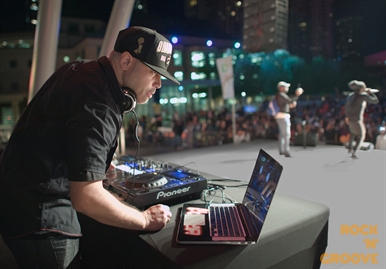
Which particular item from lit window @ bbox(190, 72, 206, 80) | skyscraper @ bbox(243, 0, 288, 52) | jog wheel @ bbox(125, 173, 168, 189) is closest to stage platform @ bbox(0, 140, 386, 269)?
jog wheel @ bbox(125, 173, 168, 189)

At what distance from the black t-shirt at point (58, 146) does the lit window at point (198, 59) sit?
18013 mm

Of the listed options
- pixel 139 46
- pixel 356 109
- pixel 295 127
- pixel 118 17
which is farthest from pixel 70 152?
pixel 295 127

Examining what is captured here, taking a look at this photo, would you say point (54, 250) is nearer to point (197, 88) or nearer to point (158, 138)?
point (158, 138)

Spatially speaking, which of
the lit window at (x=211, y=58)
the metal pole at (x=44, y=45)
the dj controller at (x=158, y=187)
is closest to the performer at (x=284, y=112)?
the dj controller at (x=158, y=187)

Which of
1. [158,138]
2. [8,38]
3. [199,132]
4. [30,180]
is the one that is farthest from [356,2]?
[8,38]

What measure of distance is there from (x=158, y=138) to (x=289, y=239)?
7.56 metres

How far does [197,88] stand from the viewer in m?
20.6

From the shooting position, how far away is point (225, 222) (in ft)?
3.87

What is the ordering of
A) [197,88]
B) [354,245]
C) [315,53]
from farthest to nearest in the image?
1. [197,88]
2. [315,53]
3. [354,245]

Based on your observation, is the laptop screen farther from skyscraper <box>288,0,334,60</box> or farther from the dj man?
skyscraper <box>288,0,334,60</box>

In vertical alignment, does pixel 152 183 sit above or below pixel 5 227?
above

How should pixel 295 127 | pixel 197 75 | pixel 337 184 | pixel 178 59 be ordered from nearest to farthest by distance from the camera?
pixel 337 184, pixel 295 127, pixel 178 59, pixel 197 75

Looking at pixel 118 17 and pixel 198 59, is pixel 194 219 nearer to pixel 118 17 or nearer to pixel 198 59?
pixel 118 17

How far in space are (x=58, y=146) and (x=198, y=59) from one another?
18.6 metres
